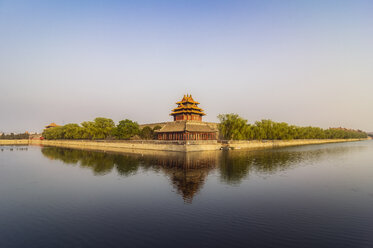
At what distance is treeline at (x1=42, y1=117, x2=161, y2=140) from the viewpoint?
2785 inches

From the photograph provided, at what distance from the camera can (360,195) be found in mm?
18125

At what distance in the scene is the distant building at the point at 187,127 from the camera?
59.8m

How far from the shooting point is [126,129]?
7000cm

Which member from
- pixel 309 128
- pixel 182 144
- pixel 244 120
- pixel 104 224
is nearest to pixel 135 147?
pixel 182 144

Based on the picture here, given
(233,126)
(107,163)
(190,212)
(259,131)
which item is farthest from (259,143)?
(190,212)

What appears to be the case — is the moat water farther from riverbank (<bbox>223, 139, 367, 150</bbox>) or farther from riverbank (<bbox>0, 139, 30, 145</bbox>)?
riverbank (<bbox>0, 139, 30, 145</bbox>)

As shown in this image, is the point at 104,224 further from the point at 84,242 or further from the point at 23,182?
the point at 23,182

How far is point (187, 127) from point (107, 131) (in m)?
37.9

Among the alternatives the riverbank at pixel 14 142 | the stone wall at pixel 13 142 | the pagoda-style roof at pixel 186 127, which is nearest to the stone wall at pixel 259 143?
the pagoda-style roof at pixel 186 127

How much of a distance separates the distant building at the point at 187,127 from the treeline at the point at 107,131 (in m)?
7.83

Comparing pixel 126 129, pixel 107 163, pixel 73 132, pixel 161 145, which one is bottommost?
pixel 107 163

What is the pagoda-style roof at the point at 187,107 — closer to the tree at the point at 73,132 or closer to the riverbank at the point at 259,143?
the riverbank at the point at 259,143

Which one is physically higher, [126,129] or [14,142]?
[126,129]

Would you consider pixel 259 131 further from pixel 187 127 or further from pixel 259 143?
pixel 187 127
